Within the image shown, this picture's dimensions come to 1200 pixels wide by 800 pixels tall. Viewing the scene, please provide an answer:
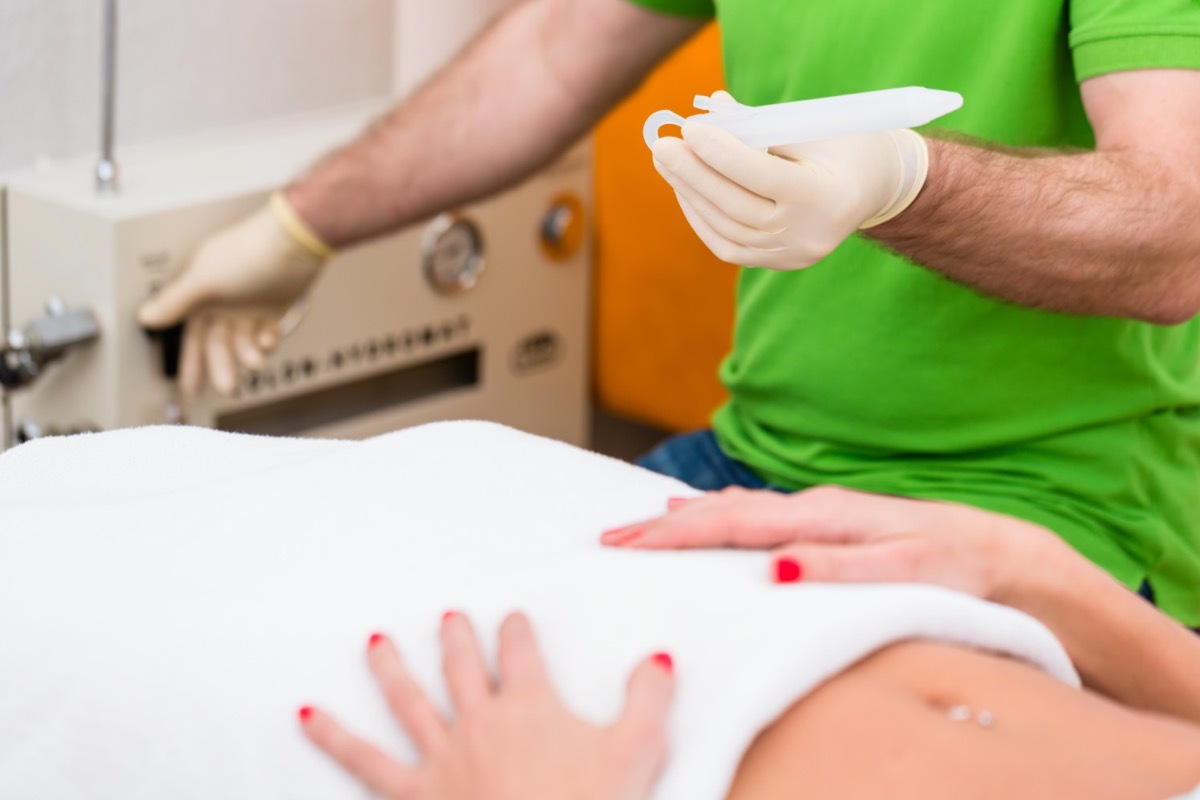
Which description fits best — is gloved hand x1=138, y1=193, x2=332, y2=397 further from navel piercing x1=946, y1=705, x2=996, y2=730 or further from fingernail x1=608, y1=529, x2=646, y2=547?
navel piercing x1=946, y1=705, x2=996, y2=730

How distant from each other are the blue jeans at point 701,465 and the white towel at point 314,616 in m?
0.45

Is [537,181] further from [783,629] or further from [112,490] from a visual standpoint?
[783,629]

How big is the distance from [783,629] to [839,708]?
5 cm

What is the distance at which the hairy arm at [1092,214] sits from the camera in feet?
3.25

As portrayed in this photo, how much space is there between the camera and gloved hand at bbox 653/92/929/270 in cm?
86

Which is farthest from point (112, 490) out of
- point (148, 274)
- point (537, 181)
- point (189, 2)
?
point (537, 181)

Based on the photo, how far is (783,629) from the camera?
809 mm

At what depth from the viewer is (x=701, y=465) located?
55.9 inches

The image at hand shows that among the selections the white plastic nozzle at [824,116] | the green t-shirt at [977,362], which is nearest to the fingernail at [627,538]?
the white plastic nozzle at [824,116]

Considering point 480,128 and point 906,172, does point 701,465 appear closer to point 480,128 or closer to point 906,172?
point 480,128

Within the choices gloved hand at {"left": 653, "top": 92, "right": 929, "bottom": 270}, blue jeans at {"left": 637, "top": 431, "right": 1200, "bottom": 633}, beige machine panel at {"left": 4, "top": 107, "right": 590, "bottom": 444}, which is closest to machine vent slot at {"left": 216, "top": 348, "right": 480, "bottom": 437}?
beige machine panel at {"left": 4, "top": 107, "right": 590, "bottom": 444}

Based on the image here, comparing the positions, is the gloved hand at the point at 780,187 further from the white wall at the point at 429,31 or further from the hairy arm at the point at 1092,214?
the white wall at the point at 429,31

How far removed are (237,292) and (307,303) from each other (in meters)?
0.15

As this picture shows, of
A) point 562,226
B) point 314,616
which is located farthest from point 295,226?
point 314,616
